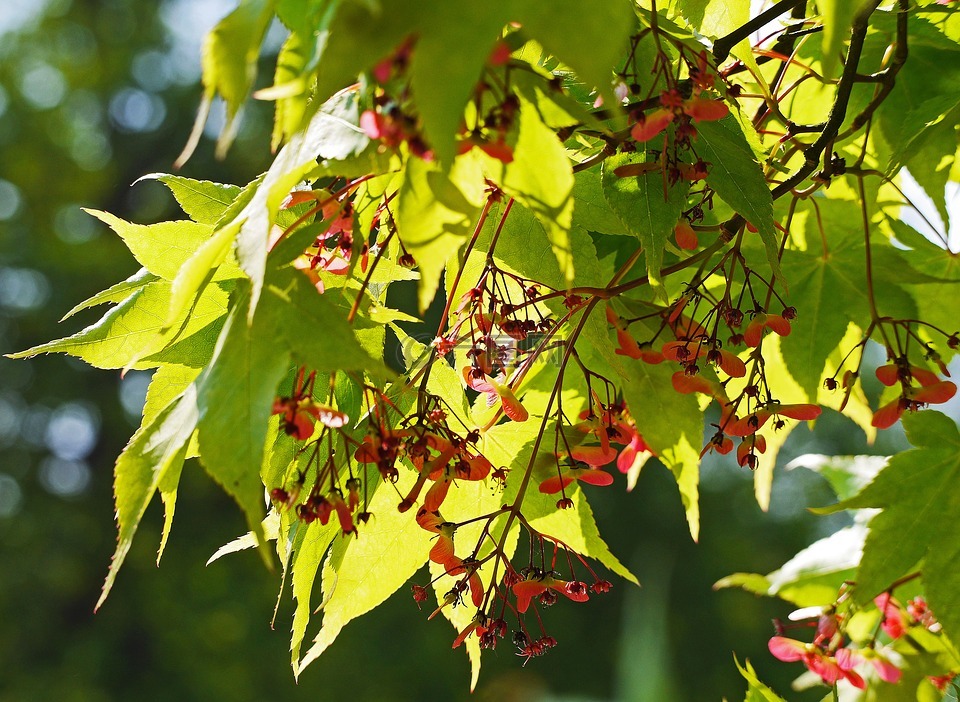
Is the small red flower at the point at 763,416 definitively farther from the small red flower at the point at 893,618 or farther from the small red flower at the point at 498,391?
the small red flower at the point at 893,618

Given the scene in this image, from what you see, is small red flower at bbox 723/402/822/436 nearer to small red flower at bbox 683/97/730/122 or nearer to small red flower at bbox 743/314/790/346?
small red flower at bbox 743/314/790/346

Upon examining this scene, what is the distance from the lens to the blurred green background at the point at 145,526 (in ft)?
17.0

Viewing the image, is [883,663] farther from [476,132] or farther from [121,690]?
[121,690]

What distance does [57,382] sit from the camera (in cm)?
595

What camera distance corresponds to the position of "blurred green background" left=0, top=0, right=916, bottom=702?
17.0ft

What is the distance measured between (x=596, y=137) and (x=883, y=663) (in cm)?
62

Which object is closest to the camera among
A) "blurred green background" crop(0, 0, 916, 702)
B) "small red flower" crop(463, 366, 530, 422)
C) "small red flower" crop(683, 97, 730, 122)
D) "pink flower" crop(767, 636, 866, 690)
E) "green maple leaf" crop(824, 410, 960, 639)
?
"small red flower" crop(683, 97, 730, 122)

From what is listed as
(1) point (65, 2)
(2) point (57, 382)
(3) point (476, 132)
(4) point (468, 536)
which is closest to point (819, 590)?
(4) point (468, 536)

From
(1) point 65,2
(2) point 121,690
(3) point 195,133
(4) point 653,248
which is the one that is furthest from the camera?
(1) point 65,2

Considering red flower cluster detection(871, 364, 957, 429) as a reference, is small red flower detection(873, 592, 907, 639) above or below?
below

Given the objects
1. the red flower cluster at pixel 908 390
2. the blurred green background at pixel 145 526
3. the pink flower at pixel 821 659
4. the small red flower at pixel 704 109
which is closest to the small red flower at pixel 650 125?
the small red flower at pixel 704 109

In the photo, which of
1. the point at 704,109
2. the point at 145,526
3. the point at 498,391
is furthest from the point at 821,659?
the point at 145,526

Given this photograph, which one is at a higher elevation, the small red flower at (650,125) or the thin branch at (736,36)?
the thin branch at (736,36)

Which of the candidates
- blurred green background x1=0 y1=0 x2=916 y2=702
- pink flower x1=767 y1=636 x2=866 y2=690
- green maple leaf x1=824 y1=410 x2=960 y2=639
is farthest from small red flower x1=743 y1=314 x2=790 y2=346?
blurred green background x1=0 y1=0 x2=916 y2=702
